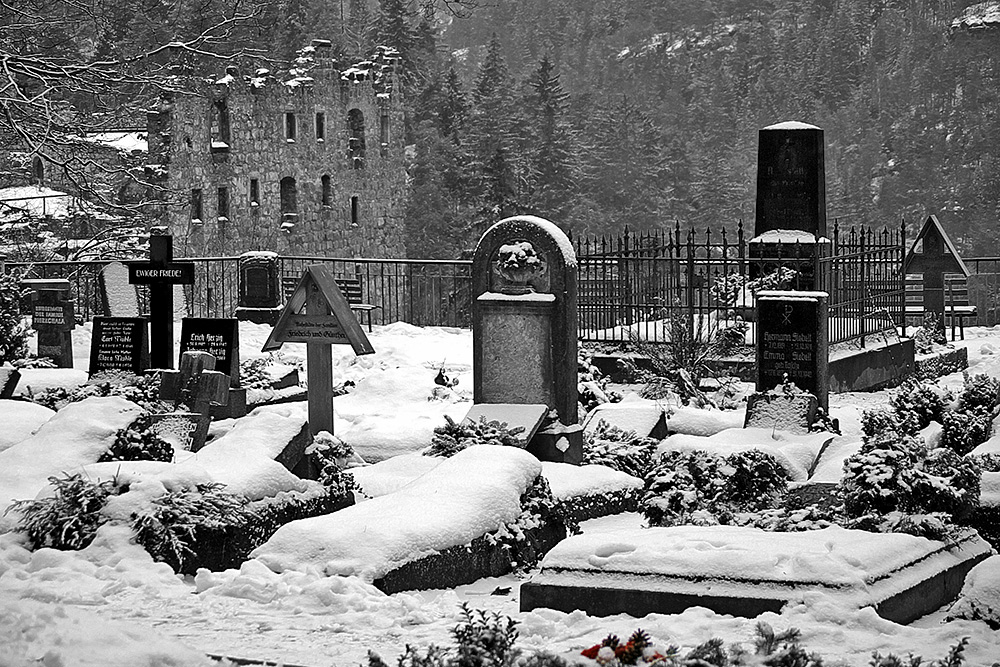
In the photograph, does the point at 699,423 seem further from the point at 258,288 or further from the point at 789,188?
the point at 258,288

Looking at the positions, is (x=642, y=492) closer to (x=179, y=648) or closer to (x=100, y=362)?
(x=179, y=648)

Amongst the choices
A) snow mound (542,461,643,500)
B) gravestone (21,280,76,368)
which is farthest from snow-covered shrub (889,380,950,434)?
gravestone (21,280,76,368)

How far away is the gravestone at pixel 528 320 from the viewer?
10.3 m

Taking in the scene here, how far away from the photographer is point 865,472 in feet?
24.5

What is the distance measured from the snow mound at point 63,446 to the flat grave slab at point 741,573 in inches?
141

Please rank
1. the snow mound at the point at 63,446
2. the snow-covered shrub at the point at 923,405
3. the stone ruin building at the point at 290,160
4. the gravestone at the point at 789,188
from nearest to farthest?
1. the snow mound at the point at 63,446
2. the snow-covered shrub at the point at 923,405
3. the gravestone at the point at 789,188
4. the stone ruin building at the point at 290,160

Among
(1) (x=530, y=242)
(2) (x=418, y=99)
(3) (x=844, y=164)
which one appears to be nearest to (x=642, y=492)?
(1) (x=530, y=242)

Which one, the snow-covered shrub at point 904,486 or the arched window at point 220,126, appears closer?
the snow-covered shrub at point 904,486

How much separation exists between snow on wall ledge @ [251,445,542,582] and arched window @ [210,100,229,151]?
136 ft

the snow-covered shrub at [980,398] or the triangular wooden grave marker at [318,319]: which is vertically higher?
the triangular wooden grave marker at [318,319]

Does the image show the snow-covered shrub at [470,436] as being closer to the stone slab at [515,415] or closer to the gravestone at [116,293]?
the stone slab at [515,415]

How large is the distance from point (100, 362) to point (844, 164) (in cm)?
6117

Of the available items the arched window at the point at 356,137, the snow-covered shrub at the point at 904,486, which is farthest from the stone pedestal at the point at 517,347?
the arched window at the point at 356,137

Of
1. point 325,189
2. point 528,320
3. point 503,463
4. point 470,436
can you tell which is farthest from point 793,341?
point 325,189
